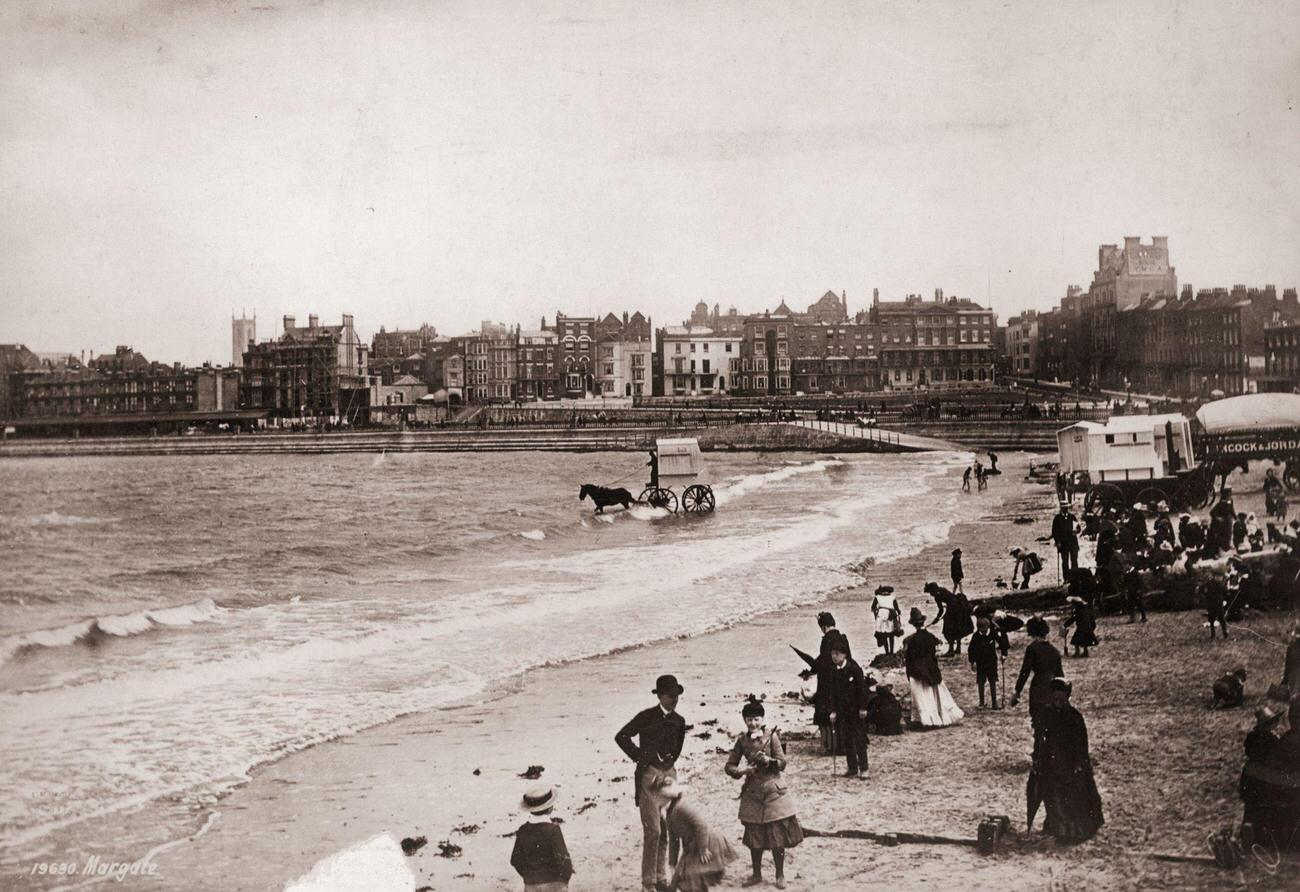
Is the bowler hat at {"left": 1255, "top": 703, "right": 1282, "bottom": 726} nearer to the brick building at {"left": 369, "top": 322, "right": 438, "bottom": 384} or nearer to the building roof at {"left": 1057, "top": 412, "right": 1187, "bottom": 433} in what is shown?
the building roof at {"left": 1057, "top": 412, "right": 1187, "bottom": 433}

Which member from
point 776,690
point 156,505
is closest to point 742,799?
point 776,690

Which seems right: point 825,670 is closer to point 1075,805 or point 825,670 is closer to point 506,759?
point 1075,805

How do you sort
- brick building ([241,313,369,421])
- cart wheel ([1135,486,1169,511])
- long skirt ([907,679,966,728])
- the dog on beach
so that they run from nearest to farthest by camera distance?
the dog on beach, long skirt ([907,679,966,728]), cart wheel ([1135,486,1169,511]), brick building ([241,313,369,421])

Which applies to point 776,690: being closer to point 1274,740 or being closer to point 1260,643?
point 1260,643

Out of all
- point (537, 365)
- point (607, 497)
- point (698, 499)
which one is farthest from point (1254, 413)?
point (537, 365)

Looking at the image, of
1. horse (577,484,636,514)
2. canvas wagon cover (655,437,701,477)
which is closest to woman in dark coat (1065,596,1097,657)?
canvas wagon cover (655,437,701,477)

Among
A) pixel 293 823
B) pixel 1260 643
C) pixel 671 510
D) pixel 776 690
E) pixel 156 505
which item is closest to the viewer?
pixel 293 823
